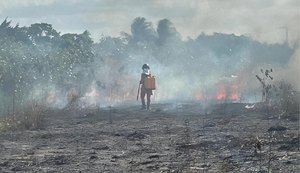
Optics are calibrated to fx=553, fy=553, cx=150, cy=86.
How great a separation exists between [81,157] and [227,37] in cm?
5968

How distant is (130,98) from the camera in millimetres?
35656

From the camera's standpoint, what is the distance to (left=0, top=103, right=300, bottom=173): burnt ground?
8.21 meters

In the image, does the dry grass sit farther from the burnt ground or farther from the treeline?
the treeline

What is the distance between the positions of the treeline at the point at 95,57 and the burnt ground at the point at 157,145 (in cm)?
670

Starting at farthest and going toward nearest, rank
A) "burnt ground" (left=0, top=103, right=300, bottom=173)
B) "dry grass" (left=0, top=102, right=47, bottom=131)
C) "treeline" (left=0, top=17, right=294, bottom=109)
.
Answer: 1. "treeline" (left=0, top=17, right=294, bottom=109)
2. "dry grass" (left=0, top=102, right=47, bottom=131)
3. "burnt ground" (left=0, top=103, right=300, bottom=173)

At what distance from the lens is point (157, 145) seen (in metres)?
10.9

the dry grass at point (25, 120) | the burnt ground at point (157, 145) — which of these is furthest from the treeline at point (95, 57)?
the burnt ground at point (157, 145)

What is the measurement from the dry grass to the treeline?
3.55m

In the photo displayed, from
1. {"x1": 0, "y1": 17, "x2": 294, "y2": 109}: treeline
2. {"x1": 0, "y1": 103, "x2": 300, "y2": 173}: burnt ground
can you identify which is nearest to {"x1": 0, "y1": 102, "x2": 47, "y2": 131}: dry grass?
{"x1": 0, "y1": 103, "x2": 300, "y2": 173}: burnt ground

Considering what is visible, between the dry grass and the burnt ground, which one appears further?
the dry grass

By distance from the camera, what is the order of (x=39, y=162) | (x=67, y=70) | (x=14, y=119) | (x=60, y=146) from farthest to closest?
1. (x=67, y=70)
2. (x=14, y=119)
3. (x=60, y=146)
4. (x=39, y=162)

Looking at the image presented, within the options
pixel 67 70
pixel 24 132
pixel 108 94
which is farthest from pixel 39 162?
pixel 108 94

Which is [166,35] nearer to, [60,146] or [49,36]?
[49,36]

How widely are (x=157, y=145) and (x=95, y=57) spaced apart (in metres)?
28.3
